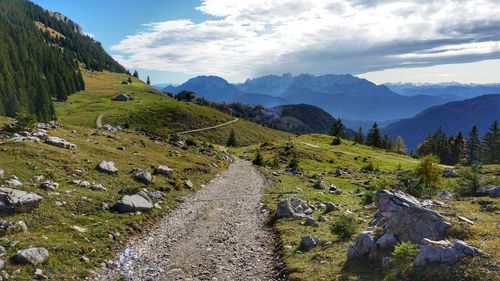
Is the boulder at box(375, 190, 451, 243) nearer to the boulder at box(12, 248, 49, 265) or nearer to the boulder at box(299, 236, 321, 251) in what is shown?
the boulder at box(299, 236, 321, 251)

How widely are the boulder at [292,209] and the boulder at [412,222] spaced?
11022 mm

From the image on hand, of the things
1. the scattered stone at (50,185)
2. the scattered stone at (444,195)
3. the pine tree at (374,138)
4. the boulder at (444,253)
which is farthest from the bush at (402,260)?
the pine tree at (374,138)

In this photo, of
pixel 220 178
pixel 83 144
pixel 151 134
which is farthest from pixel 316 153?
pixel 83 144

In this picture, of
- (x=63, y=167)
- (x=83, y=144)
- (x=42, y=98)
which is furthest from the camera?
(x=42, y=98)

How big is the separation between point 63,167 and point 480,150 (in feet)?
495

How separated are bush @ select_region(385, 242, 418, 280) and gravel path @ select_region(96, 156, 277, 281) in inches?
241

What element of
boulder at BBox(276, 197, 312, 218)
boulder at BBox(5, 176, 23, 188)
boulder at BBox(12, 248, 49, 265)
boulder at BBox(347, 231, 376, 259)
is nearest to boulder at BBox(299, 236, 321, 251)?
boulder at BBox(347, 231, 376, 259)

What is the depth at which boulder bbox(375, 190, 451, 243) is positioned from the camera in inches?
731

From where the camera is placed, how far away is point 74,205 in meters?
26.5

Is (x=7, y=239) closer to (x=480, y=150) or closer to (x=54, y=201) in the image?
(x=54, y=201)

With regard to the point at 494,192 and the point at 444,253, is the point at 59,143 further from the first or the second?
the point at 494,192

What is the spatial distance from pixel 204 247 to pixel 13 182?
1490 centimetres

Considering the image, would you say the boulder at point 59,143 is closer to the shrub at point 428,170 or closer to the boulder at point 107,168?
the boulder at point 107,168

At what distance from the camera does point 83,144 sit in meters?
46.4
